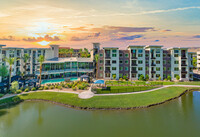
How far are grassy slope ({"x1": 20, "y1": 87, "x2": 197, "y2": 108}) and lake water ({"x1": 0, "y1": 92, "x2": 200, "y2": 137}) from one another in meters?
1.95

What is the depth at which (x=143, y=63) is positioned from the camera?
48.8 m

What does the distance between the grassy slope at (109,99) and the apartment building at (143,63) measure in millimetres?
17469

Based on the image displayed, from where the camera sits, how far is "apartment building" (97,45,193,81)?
159ft

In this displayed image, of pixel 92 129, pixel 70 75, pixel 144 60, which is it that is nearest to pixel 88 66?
pixel 70 75

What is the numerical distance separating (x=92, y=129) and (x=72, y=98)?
12.1 metres

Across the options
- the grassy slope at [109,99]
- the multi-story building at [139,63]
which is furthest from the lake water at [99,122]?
the multi-story building at [139,63]

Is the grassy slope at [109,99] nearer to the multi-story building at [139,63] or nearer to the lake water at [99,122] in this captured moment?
the lake water at [99,122]

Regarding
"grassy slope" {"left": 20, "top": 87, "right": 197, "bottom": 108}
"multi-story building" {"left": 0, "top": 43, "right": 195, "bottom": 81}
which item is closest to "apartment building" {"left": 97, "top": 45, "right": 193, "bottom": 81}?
"multi-story building" {"left": 0, "top": 43, "right": 195, "bottom": 81}

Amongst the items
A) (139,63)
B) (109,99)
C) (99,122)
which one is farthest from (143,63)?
(99,122)

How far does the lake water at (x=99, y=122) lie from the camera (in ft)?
54.2

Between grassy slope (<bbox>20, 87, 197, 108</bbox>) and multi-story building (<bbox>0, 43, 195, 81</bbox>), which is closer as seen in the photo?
grassy slope (<bbox>20, 87, 197, 108</bbox>)

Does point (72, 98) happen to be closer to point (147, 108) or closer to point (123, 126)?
point (123, 126)

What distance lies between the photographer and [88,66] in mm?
51844

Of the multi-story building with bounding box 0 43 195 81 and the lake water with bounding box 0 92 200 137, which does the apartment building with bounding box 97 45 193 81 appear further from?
the lake water with bounding box 0 92 200 137
